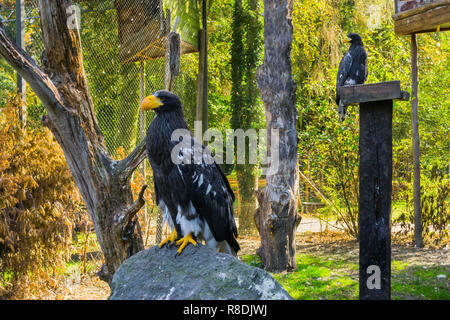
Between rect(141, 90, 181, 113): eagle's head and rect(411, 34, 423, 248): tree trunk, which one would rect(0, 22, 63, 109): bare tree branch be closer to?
rect(141, 90, 181, 113): eagle's head

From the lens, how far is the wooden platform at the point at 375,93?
291cm

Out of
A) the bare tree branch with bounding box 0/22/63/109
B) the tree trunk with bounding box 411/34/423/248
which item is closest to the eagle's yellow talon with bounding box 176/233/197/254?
the bare tree branch with bounding box 0/22/63/109

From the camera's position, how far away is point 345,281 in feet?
17.4

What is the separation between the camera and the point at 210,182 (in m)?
3.01

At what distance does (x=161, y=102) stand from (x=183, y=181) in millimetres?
551

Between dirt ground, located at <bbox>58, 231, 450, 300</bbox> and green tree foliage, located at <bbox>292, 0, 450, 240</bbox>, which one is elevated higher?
green tree foliage, located at <bbox>292, 0, 450, 240</bbox>

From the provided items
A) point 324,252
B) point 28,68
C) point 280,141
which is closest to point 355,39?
point 280,141

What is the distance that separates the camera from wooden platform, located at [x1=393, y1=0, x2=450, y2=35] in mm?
5629

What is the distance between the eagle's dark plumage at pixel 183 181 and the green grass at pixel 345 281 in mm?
2307

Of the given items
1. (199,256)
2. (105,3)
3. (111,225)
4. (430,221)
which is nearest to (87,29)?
(105,3)

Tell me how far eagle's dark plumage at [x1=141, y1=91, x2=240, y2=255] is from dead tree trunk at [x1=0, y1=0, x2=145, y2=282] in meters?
0.91

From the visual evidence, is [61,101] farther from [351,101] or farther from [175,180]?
[351,101]

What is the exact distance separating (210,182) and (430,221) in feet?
17.1

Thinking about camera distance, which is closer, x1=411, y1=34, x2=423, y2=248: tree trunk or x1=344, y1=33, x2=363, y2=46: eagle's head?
x1=344, y1=33, x2=363, y2=46: eagle's head
